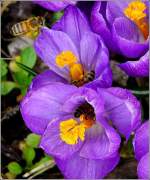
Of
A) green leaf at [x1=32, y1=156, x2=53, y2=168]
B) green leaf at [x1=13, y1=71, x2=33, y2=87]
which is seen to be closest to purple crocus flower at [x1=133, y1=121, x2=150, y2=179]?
green leaf at [x1=32, y1=156, x2=53, y2=168]

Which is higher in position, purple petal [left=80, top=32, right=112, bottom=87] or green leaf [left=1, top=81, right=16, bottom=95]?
purple petal [left=80, top=32, right=112, bottom=87]

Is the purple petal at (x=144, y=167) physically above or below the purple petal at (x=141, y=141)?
below

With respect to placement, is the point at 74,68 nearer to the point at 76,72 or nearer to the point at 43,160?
the point at 76,72

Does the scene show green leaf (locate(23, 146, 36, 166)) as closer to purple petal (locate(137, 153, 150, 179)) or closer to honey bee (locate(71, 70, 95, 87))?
honey bee (locate(71, 70, 95, 87))

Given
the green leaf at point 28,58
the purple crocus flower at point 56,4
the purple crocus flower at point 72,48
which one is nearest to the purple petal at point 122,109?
the purple crocus flower at point 72,48

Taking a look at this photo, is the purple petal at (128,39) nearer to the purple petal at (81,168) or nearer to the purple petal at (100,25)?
the purple petal at (100,25)

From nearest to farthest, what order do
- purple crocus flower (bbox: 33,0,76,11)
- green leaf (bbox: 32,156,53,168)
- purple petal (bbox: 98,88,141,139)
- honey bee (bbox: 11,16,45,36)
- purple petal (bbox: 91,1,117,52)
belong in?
1. purple petal (bbox: 98,88,141,139)
2. purple petal (bbox: 91,1,117,52)
3. purple crocus flower (bbox: 33,0,76,11)
4. honey bee (bbox: 11,16,45,36)
5. green leaf (bbox: 32,156,53,168)
